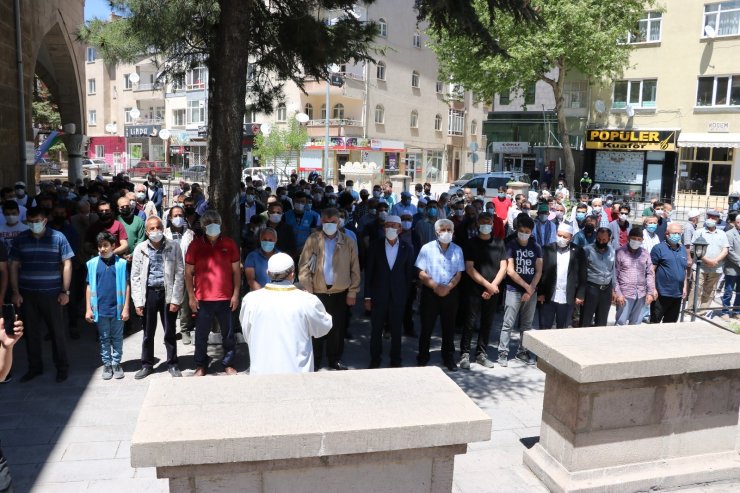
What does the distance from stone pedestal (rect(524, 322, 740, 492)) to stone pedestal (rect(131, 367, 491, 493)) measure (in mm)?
1509

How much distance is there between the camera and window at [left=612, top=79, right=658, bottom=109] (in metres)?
30.5

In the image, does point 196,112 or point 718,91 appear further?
point 196,112

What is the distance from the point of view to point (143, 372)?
7.11 metres

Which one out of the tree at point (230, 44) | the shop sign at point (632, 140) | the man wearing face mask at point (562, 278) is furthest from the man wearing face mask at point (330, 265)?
the shop sign at point (632, 140)

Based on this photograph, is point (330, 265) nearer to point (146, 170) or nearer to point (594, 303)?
point (594, 303)

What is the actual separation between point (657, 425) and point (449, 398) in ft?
7.32

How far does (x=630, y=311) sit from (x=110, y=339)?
21.4 feet

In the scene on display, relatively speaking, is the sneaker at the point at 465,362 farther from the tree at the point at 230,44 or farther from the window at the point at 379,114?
the window at the point at 379,114

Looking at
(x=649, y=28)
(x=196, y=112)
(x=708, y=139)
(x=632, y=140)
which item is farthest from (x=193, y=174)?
(x=708, y=139)

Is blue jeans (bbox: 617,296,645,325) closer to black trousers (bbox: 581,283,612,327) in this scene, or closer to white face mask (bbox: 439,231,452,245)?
black trousers (bbox: 581,283,612,327)

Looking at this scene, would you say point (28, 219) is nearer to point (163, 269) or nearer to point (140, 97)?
point (163, 269)

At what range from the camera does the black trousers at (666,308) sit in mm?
8617

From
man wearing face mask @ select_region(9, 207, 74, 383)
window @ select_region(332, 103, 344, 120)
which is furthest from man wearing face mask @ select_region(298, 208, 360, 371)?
window @ select_region(332, 103, 344, 120)

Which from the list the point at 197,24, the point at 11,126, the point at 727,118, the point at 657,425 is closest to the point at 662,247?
the point at 657,425
